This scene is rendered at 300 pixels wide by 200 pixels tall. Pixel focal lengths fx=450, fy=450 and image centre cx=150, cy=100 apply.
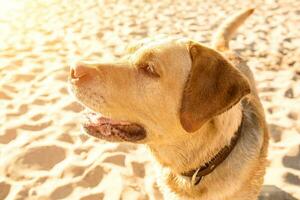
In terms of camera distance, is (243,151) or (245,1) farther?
(245,1)

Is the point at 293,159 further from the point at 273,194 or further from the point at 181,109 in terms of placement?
the point at 181,109

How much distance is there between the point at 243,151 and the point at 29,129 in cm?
276

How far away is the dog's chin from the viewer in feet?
9.33

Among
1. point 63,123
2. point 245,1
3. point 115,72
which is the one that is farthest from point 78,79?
point 245,1

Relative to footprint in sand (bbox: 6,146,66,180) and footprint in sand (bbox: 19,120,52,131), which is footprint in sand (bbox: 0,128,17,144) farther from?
footprint in sand (bbox: 6,146,66,180)

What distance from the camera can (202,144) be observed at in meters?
2.83

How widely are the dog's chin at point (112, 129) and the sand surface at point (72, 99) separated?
3.80ft

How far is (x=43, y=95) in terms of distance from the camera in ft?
18.4

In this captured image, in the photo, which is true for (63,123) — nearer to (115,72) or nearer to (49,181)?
(49,181)

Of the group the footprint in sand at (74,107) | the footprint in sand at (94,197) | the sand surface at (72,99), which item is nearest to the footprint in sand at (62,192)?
the sand surface at (72,99)

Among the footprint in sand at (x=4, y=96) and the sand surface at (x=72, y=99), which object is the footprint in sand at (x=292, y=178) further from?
the footprint in sand at (x=4, y=96)

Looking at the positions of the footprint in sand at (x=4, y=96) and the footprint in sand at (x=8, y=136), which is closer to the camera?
the footprint in sand at (x=8, y=136)

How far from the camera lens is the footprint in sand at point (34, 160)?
14.0 ft

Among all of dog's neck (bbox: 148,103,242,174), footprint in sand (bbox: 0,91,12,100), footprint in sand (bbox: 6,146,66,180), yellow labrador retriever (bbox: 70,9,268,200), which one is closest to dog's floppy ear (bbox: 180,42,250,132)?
yellow labrador retriever (bbox: 70,9,268,200)
